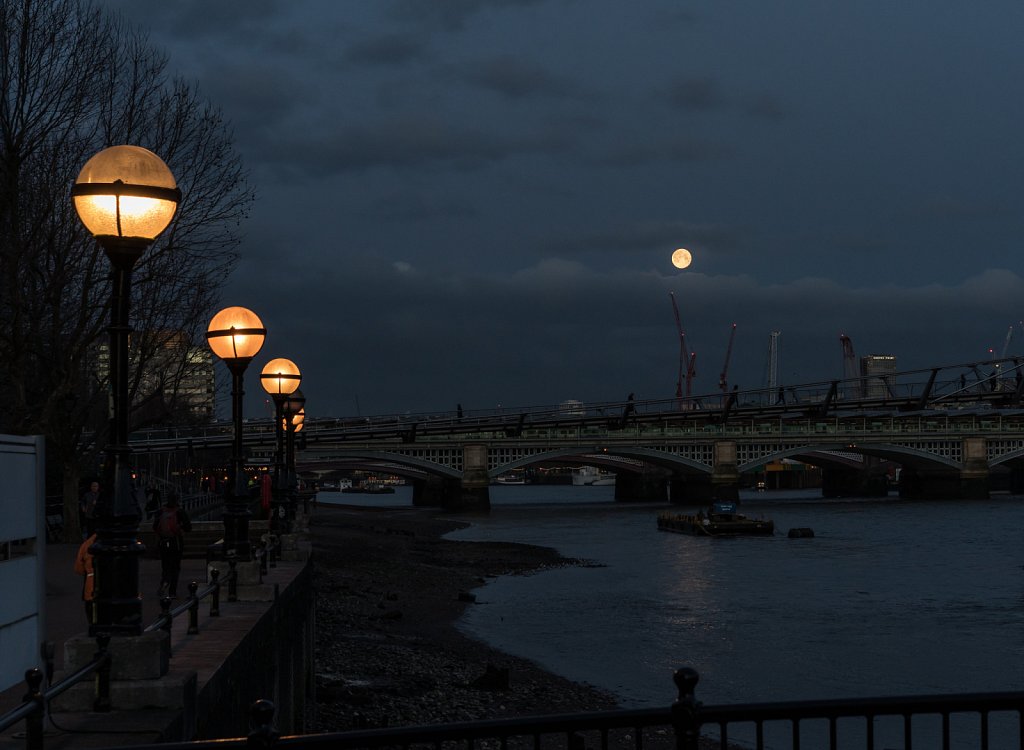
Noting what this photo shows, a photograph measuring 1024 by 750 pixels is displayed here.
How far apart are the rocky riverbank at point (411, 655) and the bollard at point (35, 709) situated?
54.2 ft

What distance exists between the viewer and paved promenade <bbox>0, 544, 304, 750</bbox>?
891 centimetres

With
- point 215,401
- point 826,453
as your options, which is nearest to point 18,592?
point 215,401

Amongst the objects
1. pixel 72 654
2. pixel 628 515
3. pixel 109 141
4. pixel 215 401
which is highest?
pixel 109 141

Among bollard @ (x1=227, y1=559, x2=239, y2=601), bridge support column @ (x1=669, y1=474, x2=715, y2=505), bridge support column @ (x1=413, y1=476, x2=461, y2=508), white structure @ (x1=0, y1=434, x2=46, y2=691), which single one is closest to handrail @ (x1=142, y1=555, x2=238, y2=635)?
bollard @ (x1=227, y1=559, x2=239, y2=601)

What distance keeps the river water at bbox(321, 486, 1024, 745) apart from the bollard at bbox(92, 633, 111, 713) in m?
14.7

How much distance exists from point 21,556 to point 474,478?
4525 inches

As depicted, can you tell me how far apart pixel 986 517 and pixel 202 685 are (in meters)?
111

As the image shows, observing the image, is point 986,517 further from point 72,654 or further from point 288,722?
point 72,654

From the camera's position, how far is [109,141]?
35.6 metres

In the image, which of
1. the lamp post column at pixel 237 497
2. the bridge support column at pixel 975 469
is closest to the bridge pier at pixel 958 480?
the bridge support column at pixel 975 469

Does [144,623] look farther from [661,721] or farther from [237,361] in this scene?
[661,721]

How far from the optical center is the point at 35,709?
684 centimetres

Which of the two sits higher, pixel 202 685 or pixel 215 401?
pixel 215 401

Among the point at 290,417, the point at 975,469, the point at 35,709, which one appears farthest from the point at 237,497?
the point at 975,469
